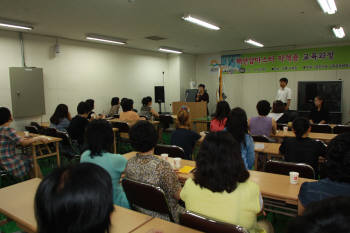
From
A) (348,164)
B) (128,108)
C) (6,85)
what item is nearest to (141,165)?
(348,164)

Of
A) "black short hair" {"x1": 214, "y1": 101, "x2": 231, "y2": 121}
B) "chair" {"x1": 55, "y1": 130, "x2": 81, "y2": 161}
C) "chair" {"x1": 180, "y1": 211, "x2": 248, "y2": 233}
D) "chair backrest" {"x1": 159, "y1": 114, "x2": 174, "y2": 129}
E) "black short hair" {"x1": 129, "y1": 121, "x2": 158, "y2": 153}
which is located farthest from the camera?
"chair backrest" {"x1": 159, "y1": 114, "x2": 174, "y2": 129}

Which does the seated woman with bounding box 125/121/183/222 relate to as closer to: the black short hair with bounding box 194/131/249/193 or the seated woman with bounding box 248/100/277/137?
the black short hair with bounding box 194/131/249/193

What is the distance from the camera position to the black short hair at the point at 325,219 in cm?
57

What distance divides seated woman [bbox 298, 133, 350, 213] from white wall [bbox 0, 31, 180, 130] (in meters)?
6.57

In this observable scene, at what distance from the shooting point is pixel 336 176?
5.03ft

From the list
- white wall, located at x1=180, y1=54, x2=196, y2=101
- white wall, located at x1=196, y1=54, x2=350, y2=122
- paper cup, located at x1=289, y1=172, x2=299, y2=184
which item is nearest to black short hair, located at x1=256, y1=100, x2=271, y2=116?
paper cup, located at x1=289, y1=172, x2=299, y2=184

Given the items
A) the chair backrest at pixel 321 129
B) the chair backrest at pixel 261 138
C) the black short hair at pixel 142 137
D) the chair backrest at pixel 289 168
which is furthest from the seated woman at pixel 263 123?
the black short hair at pixel 142 137

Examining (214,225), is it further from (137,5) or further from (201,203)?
(137,5)

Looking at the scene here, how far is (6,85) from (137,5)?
12.6ft

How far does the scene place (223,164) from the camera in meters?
1.53

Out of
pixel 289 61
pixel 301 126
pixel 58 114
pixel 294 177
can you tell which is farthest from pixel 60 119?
pixel 289 61

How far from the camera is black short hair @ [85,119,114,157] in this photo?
2.20 meters

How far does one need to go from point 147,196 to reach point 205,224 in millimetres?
594

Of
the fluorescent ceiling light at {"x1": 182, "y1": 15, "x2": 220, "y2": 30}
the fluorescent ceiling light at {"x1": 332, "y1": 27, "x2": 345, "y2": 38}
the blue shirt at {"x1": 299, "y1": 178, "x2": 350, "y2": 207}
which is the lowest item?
the blue shirt at {"x1": 299, "y1": 178, "x2": 350, "y2": 207}
